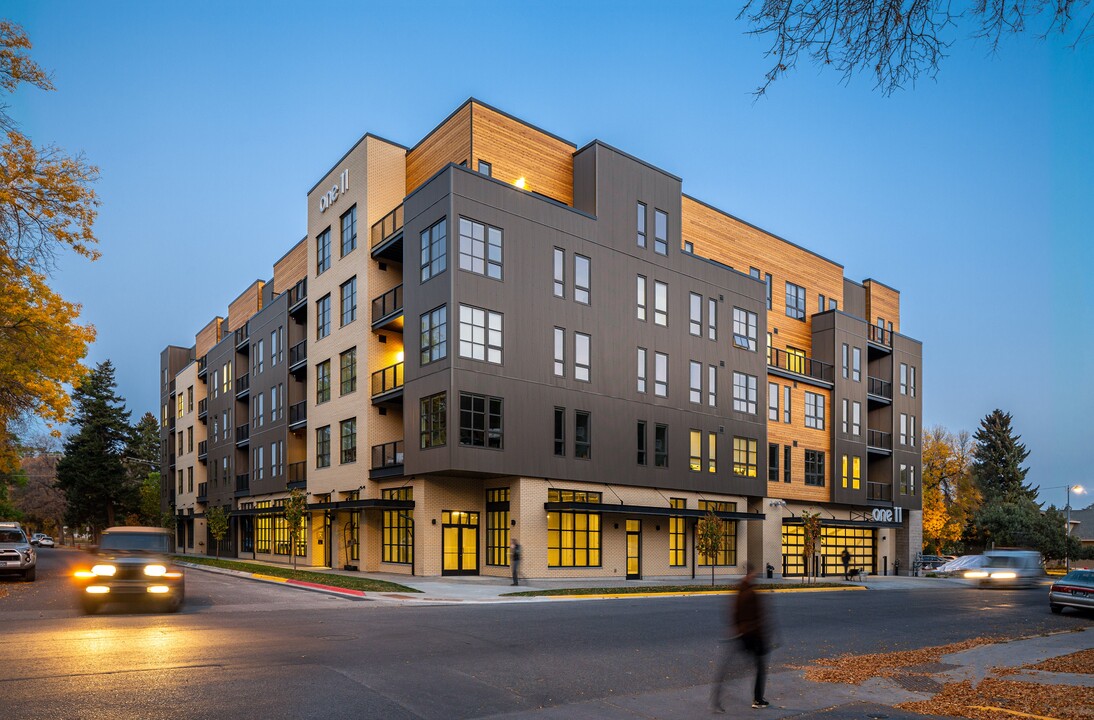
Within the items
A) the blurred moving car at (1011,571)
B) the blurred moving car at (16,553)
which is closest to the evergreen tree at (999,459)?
the blurred moving car at (1011,571)

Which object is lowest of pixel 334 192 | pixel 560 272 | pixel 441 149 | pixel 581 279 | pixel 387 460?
pixel 387 460

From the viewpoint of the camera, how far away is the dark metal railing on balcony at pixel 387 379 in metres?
37.3

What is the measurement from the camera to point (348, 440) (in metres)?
41.1

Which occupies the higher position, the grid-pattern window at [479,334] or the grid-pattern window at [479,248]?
the grid-pattern window at [479,248]

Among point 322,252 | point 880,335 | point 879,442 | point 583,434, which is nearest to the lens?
point 583,434

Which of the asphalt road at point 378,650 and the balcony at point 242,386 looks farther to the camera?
the balcony at point 242,386

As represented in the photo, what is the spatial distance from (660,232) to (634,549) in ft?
51.0

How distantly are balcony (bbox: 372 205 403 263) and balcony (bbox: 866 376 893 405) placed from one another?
33.9m

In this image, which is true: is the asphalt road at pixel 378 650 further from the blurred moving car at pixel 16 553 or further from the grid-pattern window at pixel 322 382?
the grid-pattern window at pixel 322 382

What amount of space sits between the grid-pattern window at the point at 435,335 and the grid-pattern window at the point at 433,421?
1.63 m

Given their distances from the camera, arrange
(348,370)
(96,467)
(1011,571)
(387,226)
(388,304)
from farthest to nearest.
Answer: (96,467)
(348,370)
(387,226)
(388,304)
(1011,571)

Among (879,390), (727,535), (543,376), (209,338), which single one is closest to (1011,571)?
(727,535)

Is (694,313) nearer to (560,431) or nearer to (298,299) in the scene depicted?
(560,431)

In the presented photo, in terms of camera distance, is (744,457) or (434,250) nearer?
(434,250)
